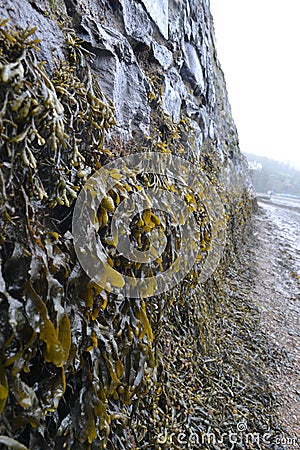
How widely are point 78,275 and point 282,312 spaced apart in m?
3.35

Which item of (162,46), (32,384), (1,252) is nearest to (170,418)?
(32,384)

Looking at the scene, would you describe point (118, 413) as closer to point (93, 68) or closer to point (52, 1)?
point (93, 68)

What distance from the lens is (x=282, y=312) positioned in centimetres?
388

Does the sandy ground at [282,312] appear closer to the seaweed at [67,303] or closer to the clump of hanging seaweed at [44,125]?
the seaweed at [67,303]

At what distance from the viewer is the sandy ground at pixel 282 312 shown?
2395mm

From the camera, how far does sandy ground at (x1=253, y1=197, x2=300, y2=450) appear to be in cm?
239
